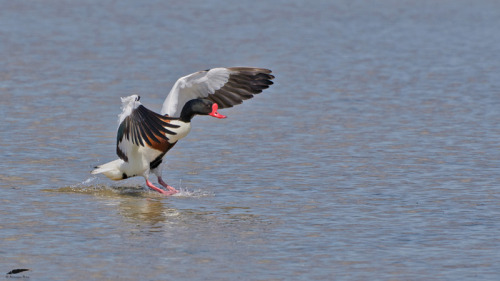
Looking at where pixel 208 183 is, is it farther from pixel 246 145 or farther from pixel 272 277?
pixel 272 277


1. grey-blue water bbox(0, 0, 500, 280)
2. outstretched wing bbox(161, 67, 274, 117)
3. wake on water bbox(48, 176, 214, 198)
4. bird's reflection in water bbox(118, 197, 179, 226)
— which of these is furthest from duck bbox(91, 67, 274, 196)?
bird's reflection in water bbox(118, 197, 179, 226)

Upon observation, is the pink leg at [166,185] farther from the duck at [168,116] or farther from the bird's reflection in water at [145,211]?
the bird's reflection in water at [145,211]

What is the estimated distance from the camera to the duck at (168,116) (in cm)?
1291

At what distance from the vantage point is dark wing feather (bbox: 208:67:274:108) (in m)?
14.6

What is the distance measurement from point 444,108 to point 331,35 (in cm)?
1730

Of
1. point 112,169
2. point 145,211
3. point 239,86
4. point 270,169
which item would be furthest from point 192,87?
point 145,211

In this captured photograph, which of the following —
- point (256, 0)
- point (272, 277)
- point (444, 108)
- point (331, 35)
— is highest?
point (256, 0)

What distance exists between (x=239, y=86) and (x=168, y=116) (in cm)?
120

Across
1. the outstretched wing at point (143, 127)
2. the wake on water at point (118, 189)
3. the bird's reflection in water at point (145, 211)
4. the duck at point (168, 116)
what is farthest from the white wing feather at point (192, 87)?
the bird's reflection in water at point (145, 211)

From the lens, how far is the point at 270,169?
1495 centimetres

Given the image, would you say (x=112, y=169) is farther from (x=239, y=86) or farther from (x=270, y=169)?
(x=270, y=169)

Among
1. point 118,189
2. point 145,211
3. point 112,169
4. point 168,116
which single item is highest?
point 168,116

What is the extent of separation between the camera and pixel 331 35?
1480 inches

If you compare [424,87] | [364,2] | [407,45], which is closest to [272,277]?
[424,87]
